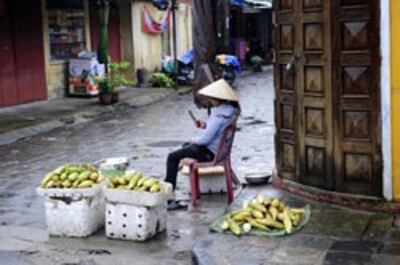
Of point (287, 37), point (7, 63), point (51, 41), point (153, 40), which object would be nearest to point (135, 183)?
point (287, 37)

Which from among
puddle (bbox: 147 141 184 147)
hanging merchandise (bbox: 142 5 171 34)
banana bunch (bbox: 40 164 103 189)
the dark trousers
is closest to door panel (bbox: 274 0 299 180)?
the dark trousers

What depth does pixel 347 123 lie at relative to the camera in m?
7.71

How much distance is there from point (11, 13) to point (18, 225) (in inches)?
487

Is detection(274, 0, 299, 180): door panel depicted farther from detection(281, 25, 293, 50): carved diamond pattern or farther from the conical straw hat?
the conical straw hat

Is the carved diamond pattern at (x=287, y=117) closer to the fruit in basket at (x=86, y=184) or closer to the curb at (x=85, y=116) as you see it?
the fruit in basket at (x=86, y=184)

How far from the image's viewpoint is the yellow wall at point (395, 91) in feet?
24.0

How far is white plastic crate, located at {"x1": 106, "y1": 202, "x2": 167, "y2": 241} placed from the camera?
7.55m

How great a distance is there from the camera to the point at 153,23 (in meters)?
28.0

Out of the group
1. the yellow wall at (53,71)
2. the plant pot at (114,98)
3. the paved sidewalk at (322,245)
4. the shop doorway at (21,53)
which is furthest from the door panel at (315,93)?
the yellow wall at (53,71)

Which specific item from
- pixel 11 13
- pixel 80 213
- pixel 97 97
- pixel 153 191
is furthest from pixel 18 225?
pixel 97 97

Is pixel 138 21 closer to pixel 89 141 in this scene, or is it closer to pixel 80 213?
pixel 89 141

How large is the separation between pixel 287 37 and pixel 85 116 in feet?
36.1

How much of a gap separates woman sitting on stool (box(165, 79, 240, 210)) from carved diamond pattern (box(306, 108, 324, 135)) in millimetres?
933

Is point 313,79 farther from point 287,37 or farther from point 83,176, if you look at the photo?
point 83,176
